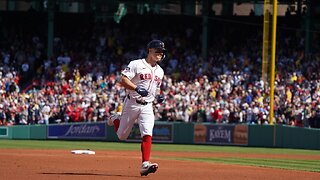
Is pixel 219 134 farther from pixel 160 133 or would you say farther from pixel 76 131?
pixel 76 131

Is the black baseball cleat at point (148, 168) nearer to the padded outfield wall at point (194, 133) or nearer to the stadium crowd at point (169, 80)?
the padded outfield wall at point (194, 133)

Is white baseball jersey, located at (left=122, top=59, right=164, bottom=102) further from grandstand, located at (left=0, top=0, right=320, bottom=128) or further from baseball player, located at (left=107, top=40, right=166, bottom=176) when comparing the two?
grandstand, located at (left=0, top=0, right=320, bottom=128)

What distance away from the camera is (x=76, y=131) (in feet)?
104

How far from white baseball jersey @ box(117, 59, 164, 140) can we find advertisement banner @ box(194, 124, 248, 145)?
57.0 feet

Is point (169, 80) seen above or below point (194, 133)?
above

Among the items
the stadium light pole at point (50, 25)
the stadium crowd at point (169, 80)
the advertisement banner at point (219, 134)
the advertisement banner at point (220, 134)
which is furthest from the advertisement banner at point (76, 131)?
the stadium light pole at point (50, 25)

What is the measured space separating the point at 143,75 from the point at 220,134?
59.5 ft

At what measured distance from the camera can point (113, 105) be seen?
3175 cm

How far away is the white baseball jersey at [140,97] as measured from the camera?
12523 millimetres

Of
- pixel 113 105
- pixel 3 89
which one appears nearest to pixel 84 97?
pixel 113 105

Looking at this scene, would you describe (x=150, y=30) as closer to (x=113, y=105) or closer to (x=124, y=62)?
(x=124, y=62)

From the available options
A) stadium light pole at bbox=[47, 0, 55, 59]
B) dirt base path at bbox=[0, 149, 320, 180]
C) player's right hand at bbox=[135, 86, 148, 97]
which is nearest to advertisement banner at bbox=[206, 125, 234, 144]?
stadium light pole at bbox=[47, 0, 55, 59]

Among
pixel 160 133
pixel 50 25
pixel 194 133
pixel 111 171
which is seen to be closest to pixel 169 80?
pixel 160 133

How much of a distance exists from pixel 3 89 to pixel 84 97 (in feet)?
11.8
